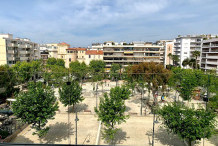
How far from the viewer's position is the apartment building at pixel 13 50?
33.8 meters

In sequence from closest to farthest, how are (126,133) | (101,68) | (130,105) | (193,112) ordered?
1. (193,112)
2. (126,133)
3. (130,105)
4. (101,68)

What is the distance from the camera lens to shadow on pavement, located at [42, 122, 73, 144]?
39.0 feet

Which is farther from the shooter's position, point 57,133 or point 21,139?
point 57,133

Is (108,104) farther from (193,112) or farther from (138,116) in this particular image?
(138,116)

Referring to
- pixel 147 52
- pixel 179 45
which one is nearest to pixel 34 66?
pixel 147 52

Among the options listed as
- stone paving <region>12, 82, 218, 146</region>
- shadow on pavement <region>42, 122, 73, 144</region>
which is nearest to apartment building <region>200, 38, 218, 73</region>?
stone paving <region>12, 82, 218, 146</region>

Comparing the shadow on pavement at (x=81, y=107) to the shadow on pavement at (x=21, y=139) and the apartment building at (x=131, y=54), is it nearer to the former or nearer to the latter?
the shadow on pavement at (x=21, y=139)

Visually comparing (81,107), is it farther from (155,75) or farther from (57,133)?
(155,75)

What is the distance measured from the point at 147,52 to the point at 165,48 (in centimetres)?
1794

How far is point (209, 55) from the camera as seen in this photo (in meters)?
39.1

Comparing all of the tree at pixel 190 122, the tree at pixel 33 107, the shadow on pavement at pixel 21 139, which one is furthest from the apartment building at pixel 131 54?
the tree at pixel 190 122

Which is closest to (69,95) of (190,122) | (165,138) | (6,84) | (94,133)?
(94,133)

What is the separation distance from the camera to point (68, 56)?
50.5 meters

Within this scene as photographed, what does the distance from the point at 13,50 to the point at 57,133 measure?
30.5m
